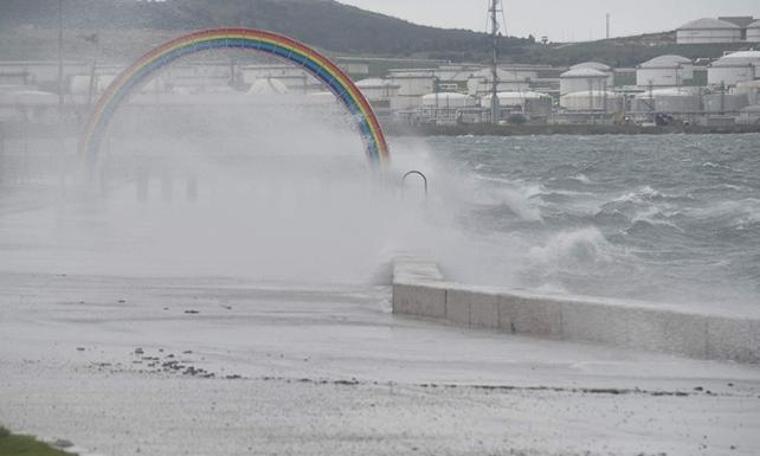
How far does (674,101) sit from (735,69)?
16.4 meters

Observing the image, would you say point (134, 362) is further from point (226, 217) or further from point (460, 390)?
point (226, 217)

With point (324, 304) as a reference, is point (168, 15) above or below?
above

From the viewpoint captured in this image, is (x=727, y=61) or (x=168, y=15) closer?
(x=168, y=15)

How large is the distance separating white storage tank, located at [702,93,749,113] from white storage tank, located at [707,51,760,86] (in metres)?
7.97

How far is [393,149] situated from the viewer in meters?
60.7

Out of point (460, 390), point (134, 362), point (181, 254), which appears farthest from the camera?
point (181, 254)

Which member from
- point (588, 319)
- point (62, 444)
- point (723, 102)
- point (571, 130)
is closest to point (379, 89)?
point (571, 130)

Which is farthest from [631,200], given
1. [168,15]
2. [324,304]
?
[324,304]

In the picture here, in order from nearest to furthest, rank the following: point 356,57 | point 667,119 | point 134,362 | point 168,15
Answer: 1. point 134,362
2. point 168,15
3. point 667,119
4. point 356,57

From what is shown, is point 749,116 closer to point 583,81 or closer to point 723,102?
point 723,102

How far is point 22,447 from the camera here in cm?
934

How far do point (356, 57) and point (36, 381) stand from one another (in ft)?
617

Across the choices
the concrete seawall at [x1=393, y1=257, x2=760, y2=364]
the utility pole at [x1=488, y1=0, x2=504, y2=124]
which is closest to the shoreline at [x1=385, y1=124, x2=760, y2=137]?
the utility pole at [x1=488, y1=0, x2=504, y2=124]

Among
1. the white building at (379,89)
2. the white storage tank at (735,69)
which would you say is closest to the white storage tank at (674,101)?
the white storage tank at (735,69)
